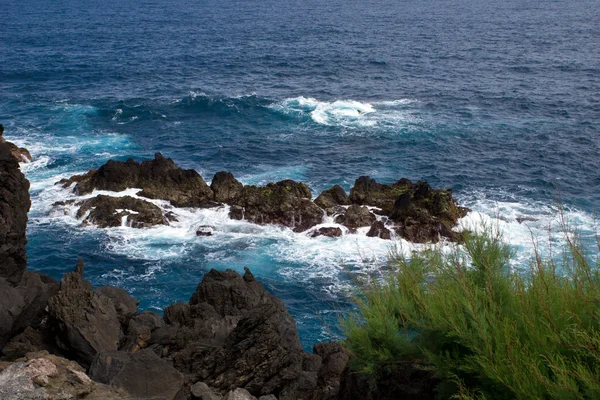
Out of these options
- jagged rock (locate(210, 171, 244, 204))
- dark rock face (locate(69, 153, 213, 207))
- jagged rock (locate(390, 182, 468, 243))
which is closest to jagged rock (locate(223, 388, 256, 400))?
jagged rock (locate(390, 182, 468, 243))

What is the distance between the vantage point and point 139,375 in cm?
2030

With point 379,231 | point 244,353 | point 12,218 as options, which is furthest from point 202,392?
point 379,231

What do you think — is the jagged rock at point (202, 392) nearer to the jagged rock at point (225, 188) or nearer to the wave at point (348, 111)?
the jagged rock at point (225, 188)

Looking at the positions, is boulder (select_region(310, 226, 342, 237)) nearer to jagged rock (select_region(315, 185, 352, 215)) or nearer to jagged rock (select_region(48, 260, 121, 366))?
jagged rock (select_region(315, 185, 352, 215))

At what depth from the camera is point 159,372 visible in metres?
Result: 20.5

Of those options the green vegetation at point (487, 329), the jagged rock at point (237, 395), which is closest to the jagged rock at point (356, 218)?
the jagged rock at point (237, 395)

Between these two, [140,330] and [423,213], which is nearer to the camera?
[140,330]

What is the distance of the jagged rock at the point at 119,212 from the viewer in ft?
147

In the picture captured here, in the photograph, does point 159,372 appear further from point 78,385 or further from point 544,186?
point 544,186

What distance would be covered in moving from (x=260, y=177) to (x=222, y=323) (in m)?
28.0

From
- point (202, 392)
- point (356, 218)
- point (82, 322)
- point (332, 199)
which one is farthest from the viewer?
point (332, 199)

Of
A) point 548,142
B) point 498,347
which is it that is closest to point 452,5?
point 548,142

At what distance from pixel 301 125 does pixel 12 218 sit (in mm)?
44215

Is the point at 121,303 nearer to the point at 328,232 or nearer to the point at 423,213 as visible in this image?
the point at 328,232
